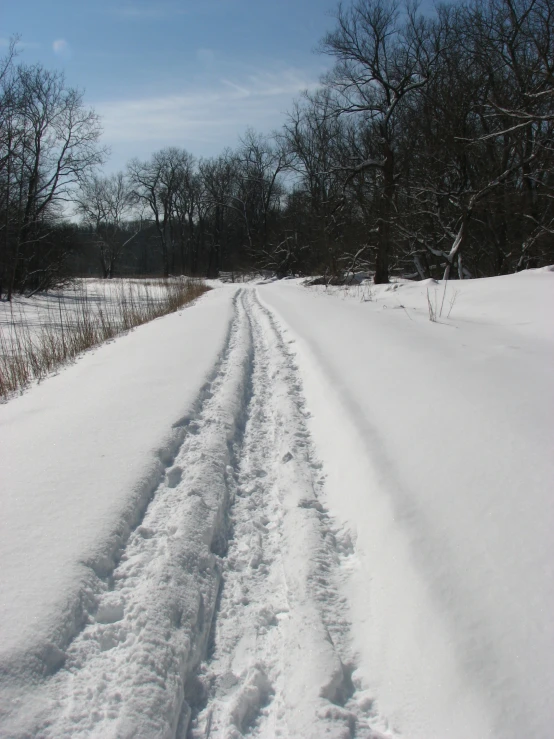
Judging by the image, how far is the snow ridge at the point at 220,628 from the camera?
1.49m

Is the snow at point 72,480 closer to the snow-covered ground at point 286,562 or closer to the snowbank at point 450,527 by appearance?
the snow-covered ground at point 286,562

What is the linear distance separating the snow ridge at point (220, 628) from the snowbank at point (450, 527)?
0.53 feet

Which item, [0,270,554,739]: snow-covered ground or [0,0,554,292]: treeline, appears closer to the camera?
[0,270,554,739]: snow-covered ground

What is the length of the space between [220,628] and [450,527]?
1209 mm

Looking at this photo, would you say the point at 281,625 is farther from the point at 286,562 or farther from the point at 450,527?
the point at 450,527

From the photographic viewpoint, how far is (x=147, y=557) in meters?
2.23

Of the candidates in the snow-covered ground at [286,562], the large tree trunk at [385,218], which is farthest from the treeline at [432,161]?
the snow-covered ground at [286,562]

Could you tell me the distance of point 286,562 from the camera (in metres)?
2.27

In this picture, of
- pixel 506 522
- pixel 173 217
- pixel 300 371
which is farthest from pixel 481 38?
pixel 173 217

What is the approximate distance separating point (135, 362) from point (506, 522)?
5102 mm

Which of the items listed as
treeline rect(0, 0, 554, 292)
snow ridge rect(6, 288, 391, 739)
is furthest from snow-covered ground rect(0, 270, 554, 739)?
treeline rect(0, 0, 554, 292)

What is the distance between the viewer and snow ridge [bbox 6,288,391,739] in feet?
4.90

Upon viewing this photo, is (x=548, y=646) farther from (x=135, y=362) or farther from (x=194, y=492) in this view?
(x=135, y=362)

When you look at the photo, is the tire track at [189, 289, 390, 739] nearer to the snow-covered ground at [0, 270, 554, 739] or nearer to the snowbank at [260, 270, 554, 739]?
the snow-covered ground at [0, 270, 554, 739]
